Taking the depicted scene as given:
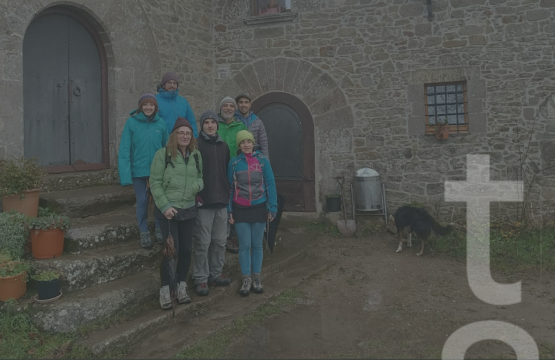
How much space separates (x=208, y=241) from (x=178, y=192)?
661mm

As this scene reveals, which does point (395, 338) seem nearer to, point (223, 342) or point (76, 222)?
point (223, 342)

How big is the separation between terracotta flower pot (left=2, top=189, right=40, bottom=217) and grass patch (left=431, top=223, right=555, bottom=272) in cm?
523

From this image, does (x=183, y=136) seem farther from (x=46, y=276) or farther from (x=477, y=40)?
(x=477, y=40)

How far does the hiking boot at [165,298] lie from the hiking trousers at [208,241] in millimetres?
481

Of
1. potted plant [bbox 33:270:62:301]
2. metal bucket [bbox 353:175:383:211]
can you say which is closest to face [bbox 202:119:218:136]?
potted plant [bbox 33:270:62:301]

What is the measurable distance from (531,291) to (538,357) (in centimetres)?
183

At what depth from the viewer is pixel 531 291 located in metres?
4.80

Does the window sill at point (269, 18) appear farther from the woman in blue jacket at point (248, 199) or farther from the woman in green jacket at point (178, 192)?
the woman in green jacket at point (178, 192)

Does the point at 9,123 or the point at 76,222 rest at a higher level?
the point at 9,123

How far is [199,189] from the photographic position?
3.93 m

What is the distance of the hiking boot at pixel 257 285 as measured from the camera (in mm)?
4496

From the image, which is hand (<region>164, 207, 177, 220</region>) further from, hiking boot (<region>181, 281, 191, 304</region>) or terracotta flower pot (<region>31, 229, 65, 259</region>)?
terracotta flower pot (<region>31, 229, 65, 259</region>)

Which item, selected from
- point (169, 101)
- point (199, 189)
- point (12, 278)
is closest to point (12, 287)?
point (12, 278)

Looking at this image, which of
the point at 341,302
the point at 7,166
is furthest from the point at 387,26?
the point at 7,166
